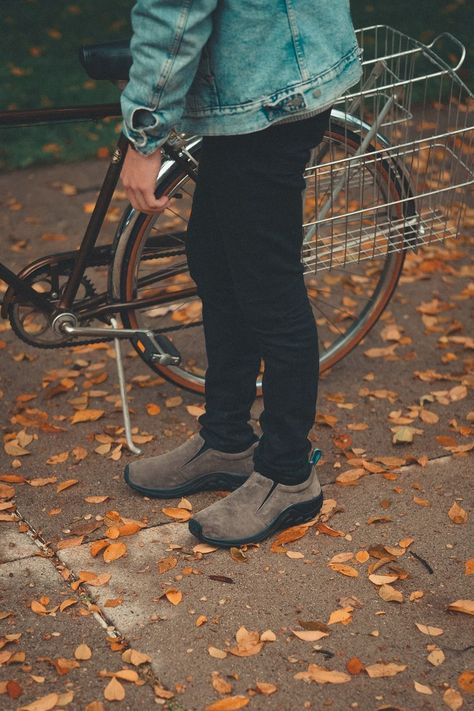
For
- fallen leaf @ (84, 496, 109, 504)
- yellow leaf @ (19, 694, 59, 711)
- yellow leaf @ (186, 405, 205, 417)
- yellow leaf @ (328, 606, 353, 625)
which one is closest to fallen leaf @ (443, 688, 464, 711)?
yellow leaf @ (328, 606, 353, 625)

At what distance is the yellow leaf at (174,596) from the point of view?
8.98 ft

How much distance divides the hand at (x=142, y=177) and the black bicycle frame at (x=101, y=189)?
0.69 m

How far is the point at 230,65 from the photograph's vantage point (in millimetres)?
2307

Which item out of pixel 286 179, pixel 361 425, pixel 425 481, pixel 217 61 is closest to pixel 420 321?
pixel 361 425

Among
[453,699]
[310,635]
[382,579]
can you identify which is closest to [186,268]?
[382,579]

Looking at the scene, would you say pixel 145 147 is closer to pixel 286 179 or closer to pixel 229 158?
pixel 229 158

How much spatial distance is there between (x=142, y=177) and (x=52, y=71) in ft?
16.3

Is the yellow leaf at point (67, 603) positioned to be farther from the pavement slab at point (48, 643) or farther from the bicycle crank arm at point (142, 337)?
the bicycle crank arm at point (142, 337)

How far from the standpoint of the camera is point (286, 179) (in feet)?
8.21

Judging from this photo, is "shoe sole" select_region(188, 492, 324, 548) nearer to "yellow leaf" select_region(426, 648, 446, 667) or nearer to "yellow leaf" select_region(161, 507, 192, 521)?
"yellow leaf" select_region(161, 507, 192, 521)

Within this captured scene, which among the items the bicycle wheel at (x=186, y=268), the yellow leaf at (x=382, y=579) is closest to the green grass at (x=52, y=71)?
the bicycle wheel at (x=186, y=268)

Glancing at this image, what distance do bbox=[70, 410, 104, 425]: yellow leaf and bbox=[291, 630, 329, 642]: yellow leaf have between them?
1.50 meters

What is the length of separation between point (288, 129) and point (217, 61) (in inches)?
10.6

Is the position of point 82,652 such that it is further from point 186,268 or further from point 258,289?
point 186,268
